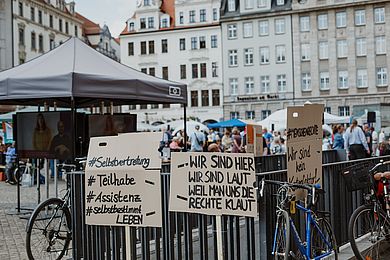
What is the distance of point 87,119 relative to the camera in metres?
10.8

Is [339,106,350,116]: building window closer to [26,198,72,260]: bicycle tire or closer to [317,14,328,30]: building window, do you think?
[317,14,328,30]: building window

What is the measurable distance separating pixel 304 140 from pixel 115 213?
6.91 ft

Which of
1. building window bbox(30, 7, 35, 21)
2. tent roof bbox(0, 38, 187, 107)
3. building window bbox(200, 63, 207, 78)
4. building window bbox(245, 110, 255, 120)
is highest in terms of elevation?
building window bbox(30, 7, 35, 21)

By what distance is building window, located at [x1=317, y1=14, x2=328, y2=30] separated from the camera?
5488 centimetres

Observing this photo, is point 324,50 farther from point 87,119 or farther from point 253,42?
point 87,119

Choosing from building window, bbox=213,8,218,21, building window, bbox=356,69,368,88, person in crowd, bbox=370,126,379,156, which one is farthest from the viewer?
building window, bbox=213,8,218,21

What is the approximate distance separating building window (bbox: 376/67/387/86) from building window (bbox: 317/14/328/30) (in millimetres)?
6365

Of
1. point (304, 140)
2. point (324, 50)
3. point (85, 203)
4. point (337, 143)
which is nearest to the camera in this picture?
point (85, 203)

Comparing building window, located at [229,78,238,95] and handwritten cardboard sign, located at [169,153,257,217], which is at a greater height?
building window, located at [229,78,238,95]

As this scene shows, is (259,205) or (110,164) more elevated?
(110,164)

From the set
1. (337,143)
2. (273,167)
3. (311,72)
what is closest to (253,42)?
(311,72)

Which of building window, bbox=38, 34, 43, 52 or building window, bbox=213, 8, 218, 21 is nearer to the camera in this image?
building window, bbox=213, 8, 218, 21

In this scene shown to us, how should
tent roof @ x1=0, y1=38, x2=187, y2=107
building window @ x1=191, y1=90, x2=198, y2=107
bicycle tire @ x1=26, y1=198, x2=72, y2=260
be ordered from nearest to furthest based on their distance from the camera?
1. bicycle tire @ x1=26, y1=198, x2=72, y2=260
2. tent roof @ x1=0, y1=38, x2=187, y2=107
3. building window @ x1=191, y1=90, x2=198, y2=107

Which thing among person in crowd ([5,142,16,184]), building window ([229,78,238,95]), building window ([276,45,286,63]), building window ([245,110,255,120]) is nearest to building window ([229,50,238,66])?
→ building window ([229,78,238,95])
